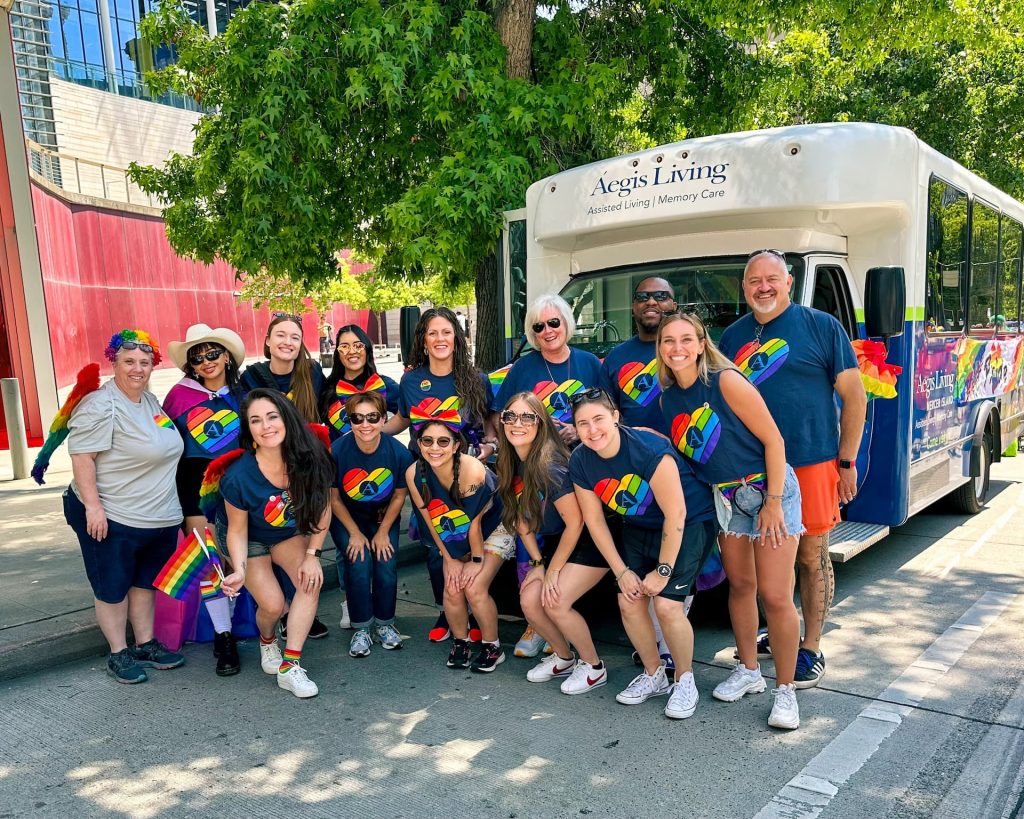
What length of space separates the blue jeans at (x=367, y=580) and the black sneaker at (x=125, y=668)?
1.11m

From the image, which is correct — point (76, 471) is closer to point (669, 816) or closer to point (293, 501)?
point (293, 501)

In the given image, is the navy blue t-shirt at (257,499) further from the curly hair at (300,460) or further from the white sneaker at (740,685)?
the white sneaker at (740,685)

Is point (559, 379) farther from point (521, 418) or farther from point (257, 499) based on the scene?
point (257, 499)

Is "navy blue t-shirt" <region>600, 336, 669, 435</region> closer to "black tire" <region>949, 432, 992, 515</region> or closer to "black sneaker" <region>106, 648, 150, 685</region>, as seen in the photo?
"black sneaker" <region>106, 648, 150, 685</region>

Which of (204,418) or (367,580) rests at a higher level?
(204,418)

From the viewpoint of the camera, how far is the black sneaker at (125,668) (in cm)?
437

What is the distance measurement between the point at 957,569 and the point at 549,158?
4.83 meters

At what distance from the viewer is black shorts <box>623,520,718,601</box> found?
148 inches

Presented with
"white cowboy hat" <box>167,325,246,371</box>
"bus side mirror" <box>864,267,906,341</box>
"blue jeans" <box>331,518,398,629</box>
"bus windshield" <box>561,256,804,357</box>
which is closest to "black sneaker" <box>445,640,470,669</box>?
"blue jeans" <box>331,518,398,629</box>

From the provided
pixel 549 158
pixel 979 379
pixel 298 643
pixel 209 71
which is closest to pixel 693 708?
pixel 298 643

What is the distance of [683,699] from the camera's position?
3787 mm

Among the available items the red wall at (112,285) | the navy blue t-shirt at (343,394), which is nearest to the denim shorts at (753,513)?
the navy blue t-shirt at (343,394)

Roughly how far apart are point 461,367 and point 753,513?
1965 millimetres

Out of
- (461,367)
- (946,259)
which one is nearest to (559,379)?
(461,367)
